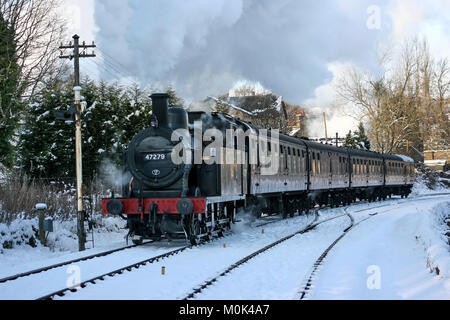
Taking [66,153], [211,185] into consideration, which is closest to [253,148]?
[211,185]

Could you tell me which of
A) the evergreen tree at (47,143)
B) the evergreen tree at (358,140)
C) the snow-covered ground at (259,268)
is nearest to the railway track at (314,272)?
the snow-covered ground at (259,268)

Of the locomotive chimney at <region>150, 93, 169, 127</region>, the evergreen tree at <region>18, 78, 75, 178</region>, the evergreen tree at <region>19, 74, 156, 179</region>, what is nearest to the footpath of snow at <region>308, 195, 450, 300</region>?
the locomotive chimney at <region>150, 93, 169, 127</region>

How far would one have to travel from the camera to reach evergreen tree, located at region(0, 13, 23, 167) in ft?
55.4

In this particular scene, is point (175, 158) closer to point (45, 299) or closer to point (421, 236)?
point (45, 299)

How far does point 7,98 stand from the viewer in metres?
17.0

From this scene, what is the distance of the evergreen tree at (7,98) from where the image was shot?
1688 centimetres

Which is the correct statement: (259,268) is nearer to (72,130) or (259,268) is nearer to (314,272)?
(314,272)

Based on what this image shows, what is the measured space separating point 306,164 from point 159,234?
1067 centimetres

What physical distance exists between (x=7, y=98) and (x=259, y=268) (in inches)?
505

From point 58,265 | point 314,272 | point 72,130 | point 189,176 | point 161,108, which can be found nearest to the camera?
point 314,272

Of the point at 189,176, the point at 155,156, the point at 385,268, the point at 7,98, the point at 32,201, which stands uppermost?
the point at 7,98

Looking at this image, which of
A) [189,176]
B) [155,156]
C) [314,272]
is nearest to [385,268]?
[314,272]

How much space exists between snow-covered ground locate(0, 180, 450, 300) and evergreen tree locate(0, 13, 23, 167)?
20.1 feet

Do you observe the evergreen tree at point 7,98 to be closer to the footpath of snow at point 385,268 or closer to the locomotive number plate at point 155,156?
the locomotive number plate at point 155,156
